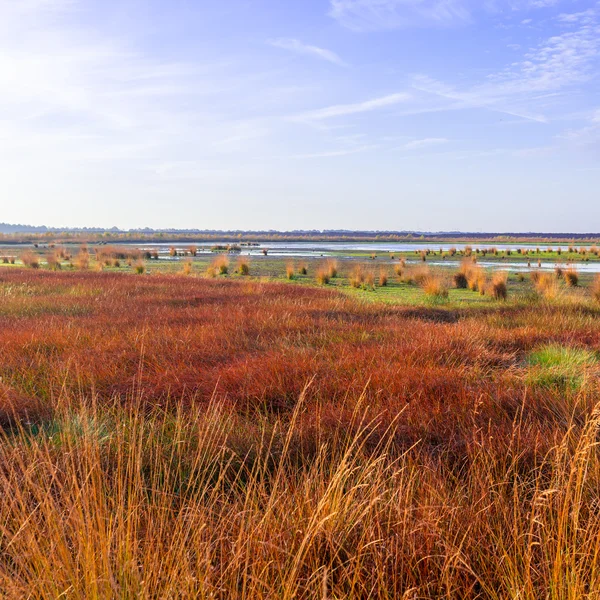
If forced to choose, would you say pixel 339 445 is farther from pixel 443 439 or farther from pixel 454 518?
pixel 454 518

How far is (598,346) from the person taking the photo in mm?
8258

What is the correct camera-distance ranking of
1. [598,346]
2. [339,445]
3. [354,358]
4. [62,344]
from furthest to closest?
[598,346] → [62,344] → [354,358] → [339,445]

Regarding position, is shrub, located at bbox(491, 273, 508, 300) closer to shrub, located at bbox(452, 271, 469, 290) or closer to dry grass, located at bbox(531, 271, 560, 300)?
dry grass, located at bbox(531, 271, 560, 300)

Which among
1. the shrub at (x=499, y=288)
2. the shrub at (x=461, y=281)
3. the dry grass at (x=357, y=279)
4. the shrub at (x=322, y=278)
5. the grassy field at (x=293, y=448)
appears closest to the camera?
the grassy field at (x=293, y=448)

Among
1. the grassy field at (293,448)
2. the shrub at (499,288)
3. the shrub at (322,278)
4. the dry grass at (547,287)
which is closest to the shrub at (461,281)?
the dry grass at (547,287)

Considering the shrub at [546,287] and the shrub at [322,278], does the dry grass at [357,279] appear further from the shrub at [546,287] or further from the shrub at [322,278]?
the shrub at [546,287]

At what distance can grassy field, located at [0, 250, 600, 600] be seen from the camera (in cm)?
239

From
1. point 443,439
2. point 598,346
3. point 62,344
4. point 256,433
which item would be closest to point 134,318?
point 62,344

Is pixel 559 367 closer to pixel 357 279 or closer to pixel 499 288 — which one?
pixel 499 288

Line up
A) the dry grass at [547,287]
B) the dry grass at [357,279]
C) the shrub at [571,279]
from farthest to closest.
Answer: the shrub at [571,279] → the dry grass at [357,279] → the dry grass at [547,287]

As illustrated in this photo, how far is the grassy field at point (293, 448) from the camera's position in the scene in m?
2.39

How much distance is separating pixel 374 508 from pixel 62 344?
5989 mm

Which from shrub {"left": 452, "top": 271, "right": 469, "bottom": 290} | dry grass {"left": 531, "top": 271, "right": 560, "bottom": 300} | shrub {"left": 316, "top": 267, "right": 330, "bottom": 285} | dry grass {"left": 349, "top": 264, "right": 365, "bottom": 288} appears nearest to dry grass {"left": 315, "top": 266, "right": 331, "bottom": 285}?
shrub {"left": 316, "top": 267, "right": 330, "bottom": 285}

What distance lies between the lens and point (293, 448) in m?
4.21
